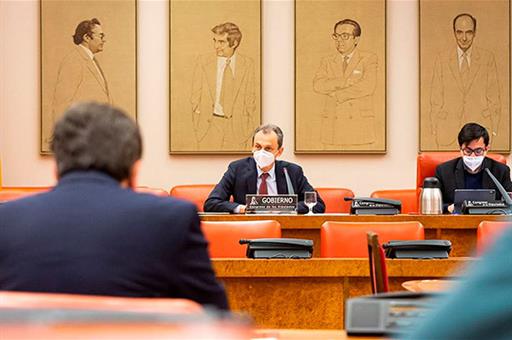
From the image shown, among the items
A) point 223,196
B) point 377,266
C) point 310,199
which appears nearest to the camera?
point 377,266

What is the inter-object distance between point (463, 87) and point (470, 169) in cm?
157

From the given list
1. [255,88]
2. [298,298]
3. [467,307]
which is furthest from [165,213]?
[255,88]

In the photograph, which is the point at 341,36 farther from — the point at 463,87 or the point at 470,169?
the point at 470,169

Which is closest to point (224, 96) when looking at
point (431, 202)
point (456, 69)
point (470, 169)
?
point (456, 69)

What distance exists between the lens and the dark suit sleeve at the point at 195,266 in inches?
83.4

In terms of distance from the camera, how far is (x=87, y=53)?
926 cm

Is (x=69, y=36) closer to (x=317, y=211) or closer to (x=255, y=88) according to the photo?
(x=255, y=88)

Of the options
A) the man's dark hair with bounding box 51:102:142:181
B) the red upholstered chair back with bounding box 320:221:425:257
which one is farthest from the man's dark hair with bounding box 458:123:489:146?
the man's dark hair with bounding box 51:102:142:181

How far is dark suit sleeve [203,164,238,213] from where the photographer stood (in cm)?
721

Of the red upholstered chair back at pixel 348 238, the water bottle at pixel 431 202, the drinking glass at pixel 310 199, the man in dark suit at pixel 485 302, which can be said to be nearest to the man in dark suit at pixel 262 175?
the drinking glass at pixel 310 199

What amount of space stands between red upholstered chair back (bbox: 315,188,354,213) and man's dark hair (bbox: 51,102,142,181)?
19.2 feet

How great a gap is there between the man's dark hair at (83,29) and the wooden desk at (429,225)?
374cm

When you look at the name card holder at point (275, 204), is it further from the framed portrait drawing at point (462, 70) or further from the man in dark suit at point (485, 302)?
the man in dark suit at point (485, 302)

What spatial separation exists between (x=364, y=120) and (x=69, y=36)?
2.93m
